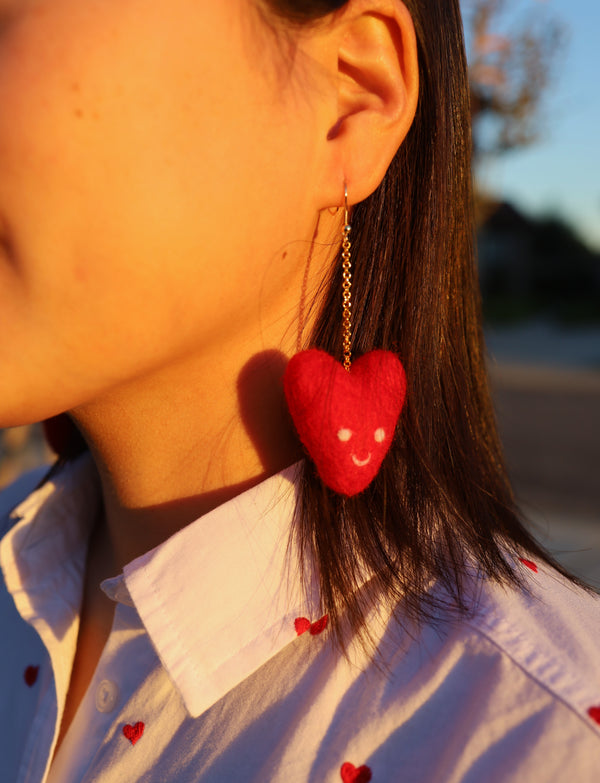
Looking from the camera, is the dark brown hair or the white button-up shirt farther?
the dark brown hair

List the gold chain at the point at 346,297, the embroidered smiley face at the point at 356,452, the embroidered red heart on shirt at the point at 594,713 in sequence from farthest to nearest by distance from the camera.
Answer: the gold chain at the point at 346,297, the embroidered smiley face at the point at 356,452, the embroidered red heart on shirt at the point at 594,713

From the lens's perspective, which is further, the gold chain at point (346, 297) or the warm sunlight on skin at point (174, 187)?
the gold chain at point (346, 297)

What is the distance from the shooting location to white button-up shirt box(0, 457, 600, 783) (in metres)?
0.96

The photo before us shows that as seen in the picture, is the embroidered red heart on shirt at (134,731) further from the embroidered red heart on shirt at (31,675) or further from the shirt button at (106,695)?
the embroidered red heart on shirt at (31,675)

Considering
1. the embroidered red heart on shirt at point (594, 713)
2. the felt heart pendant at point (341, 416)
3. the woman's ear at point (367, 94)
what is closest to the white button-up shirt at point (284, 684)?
the embroidered red heart on shirt at point (594, 713)

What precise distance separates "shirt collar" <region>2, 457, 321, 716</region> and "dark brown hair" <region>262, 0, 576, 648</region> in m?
0.04

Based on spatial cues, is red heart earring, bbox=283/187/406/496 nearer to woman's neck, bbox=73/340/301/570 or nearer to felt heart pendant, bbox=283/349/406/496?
felt heart pendant, bbox=283/349/406/496

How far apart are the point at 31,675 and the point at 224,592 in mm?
545

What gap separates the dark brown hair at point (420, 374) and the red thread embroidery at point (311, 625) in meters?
0.02

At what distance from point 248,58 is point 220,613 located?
A: 844 millimetres

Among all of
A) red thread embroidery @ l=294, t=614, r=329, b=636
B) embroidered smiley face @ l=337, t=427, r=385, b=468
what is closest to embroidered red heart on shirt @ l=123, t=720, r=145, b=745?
red thread embroidery @ l=294, t=614, r=329, b=636

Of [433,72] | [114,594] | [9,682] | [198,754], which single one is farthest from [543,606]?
[9,682]

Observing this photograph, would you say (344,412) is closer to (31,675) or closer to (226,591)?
(226,591)

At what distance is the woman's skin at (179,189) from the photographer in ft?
3.35
